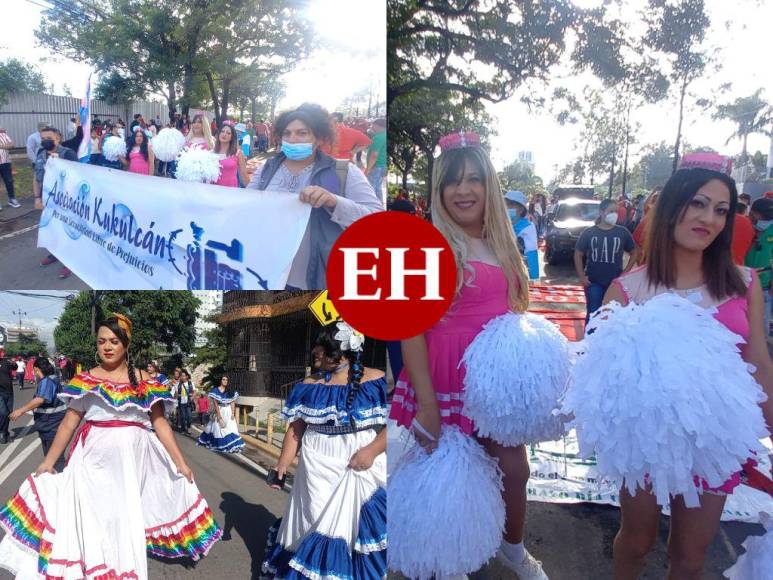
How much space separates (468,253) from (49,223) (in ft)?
4.13

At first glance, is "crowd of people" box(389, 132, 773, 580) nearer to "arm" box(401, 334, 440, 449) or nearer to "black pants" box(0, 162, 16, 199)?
"arm" box(401, 334, 440, 449)

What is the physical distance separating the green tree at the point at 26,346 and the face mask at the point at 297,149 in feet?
2.79

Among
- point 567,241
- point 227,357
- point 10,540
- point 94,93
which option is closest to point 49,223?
point 94,93

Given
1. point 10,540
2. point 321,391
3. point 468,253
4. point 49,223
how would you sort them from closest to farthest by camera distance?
point 468,253
point 10,540
point 321,391
point 49,223

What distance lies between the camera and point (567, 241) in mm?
1765

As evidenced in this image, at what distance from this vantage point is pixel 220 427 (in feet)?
5.24

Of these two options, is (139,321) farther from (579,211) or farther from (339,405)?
(579,211)

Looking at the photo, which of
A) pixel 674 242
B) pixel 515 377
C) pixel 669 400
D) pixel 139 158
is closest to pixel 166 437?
pixel 139 158

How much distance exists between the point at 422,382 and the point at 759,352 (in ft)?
2.45

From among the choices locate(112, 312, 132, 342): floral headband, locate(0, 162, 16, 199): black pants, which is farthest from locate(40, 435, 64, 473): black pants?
locate(0, 162, 16, 199): black pants

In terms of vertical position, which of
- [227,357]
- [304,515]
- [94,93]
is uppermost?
[94,93]

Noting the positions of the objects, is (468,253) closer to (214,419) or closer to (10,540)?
(214,419)

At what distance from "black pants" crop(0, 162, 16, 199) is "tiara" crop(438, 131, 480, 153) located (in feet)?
4.10

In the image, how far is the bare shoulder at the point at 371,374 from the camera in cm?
160
